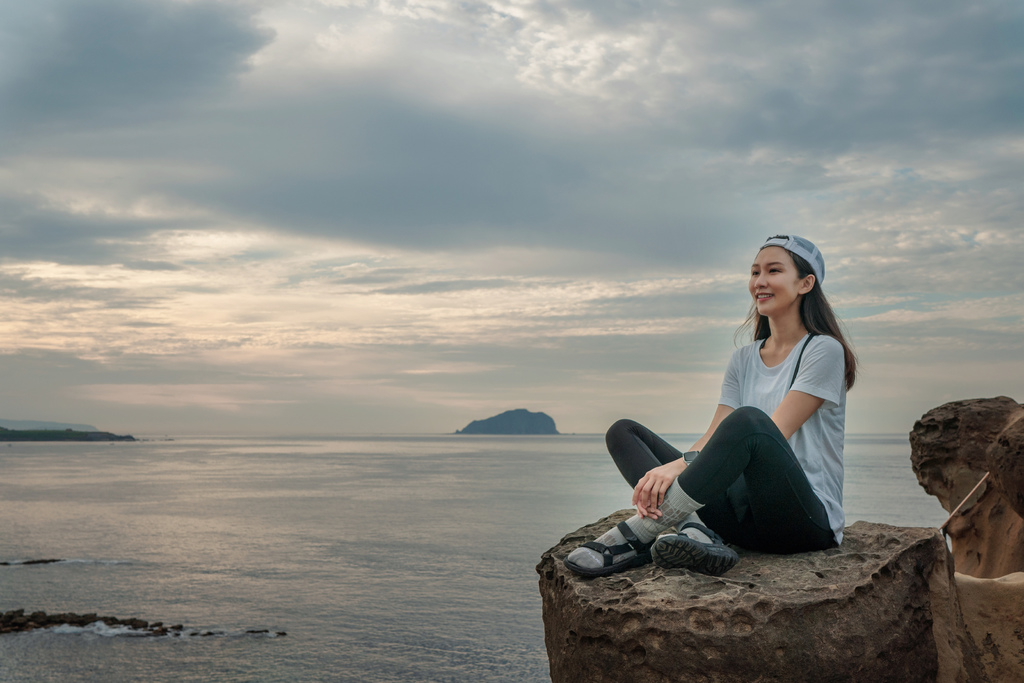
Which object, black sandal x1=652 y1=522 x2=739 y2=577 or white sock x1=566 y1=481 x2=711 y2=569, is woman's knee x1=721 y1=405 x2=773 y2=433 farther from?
black sandal x1=652 y1=522 x2=739 y2=577

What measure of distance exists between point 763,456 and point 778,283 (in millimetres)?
1061

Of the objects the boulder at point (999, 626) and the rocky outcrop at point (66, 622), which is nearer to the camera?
the boulder at point (999, 626)

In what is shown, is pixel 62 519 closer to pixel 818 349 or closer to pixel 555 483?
pixel 555 483

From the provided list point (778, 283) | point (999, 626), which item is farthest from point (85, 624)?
point (778, 283)

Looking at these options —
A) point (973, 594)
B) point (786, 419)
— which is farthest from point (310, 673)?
point (786, 419)

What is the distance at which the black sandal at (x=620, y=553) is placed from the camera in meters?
3.97

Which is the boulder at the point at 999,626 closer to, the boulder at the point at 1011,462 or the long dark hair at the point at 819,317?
the boulder at the point at 1011,462

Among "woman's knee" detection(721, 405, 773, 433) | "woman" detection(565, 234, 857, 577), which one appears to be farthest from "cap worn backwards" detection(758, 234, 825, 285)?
"woman's knee" detection(721, 405, 773, 433)

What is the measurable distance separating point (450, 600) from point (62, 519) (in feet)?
71.2

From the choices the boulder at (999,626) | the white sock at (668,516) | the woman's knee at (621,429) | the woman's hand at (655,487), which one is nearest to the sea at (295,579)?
the boulder at (999,626)

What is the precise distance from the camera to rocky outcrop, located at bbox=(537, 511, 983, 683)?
138 inches

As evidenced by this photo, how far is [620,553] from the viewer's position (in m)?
4.02

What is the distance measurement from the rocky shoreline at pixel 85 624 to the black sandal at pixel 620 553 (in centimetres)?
1178

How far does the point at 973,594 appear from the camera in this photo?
18.7ft
